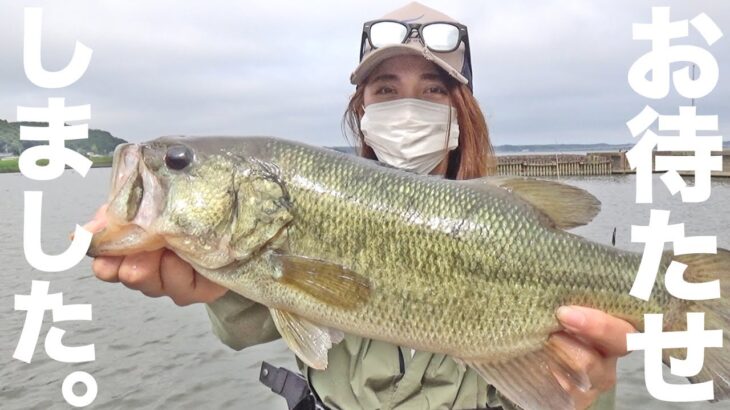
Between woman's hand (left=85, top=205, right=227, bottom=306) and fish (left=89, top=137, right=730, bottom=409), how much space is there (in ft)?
0.25

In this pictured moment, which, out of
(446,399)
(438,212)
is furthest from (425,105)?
(446,399)

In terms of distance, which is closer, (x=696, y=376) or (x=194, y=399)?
(x=696, y=376)

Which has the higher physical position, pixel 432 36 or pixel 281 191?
pixel 432 36

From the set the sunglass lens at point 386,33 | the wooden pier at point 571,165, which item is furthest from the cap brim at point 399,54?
the wooden pier at point 571,165

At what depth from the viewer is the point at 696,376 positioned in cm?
249

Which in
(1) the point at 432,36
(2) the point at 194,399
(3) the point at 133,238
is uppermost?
(1) the point at 432,36

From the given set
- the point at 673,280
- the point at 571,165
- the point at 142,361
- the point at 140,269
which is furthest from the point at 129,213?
the point at 571,165

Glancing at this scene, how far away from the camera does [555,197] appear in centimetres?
265

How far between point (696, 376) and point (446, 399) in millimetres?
1049

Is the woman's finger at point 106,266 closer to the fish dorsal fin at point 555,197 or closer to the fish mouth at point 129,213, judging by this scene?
the fish mouth at point 129,213

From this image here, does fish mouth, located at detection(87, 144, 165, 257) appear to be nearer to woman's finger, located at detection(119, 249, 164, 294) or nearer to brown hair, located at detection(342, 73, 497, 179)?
woman's finger, located at detection(119, 249, 164, 294)

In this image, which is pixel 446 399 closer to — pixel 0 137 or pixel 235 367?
pixel 235 367

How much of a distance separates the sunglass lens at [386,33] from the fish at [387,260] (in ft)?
3.99

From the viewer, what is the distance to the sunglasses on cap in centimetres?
337
